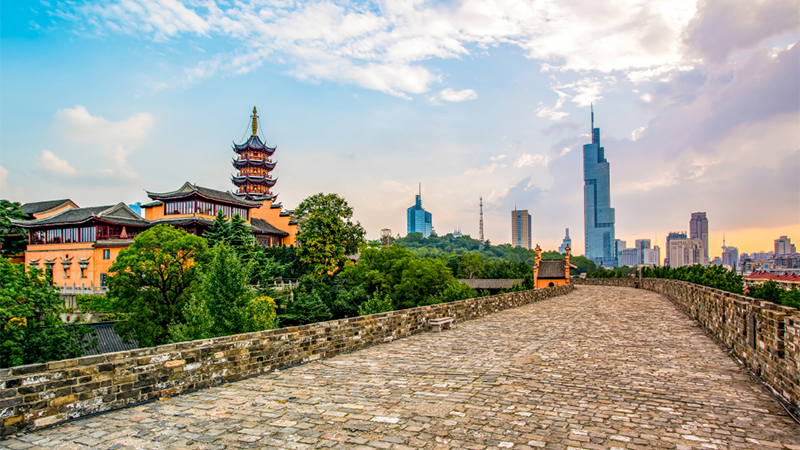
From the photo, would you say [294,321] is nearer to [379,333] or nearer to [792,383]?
[379,333]

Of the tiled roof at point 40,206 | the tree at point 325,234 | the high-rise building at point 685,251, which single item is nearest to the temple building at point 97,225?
the tiled roof at point 40,206

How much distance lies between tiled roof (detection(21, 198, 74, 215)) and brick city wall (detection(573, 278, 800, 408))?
53523 millimetres

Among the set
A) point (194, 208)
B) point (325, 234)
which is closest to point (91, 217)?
point (194, 208)

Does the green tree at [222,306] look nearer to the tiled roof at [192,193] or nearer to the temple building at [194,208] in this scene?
the temple building at [194,208]

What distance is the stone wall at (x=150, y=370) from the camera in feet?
15.8

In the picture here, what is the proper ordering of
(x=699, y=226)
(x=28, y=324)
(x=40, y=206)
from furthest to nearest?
(x=699, y=226) → (x=40, y=206) → (x=28, y=324)

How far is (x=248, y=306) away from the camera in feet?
61.7

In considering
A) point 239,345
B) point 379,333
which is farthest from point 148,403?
point 379,333

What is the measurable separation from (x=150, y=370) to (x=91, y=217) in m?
39.2

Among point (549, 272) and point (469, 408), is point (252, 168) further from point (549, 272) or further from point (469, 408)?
point (469, 408)

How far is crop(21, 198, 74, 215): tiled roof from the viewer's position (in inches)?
1735

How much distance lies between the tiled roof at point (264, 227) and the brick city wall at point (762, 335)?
144 feet

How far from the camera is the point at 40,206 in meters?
45.0

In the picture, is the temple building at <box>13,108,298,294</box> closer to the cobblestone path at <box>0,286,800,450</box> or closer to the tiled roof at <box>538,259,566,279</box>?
the tiled roof at <box>538,259,566,279</box>
